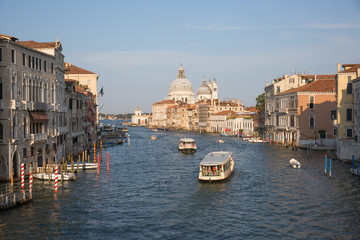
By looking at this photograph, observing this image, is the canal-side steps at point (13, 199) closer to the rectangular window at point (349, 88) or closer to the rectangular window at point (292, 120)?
the rectangular window at point (349, 88)

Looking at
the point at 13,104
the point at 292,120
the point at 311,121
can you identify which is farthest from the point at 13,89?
the point at 292,120

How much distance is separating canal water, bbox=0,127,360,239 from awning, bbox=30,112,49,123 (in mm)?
4944

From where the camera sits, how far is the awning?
32.5 m

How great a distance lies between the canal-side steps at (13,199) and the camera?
914 inches

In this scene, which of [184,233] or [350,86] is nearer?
[184,233]

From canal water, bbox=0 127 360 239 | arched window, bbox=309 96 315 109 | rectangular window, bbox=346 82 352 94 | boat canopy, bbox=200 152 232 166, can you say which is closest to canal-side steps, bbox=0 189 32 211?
canal water, bbox=0 127 360 239

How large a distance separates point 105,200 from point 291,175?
679 inches

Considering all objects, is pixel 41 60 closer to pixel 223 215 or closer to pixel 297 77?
pixel 223 215

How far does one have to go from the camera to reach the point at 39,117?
109 feet

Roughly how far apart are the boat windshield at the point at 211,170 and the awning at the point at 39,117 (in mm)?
12990

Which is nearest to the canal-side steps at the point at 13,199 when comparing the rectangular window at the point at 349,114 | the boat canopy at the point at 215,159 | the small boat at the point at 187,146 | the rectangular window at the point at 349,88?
the boat canopy at the point at 215,159

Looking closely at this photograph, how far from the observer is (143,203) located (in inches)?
1057

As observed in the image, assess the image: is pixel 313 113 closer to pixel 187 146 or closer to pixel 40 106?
pixel 187 146

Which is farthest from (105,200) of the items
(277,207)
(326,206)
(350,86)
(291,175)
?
(350,86)
